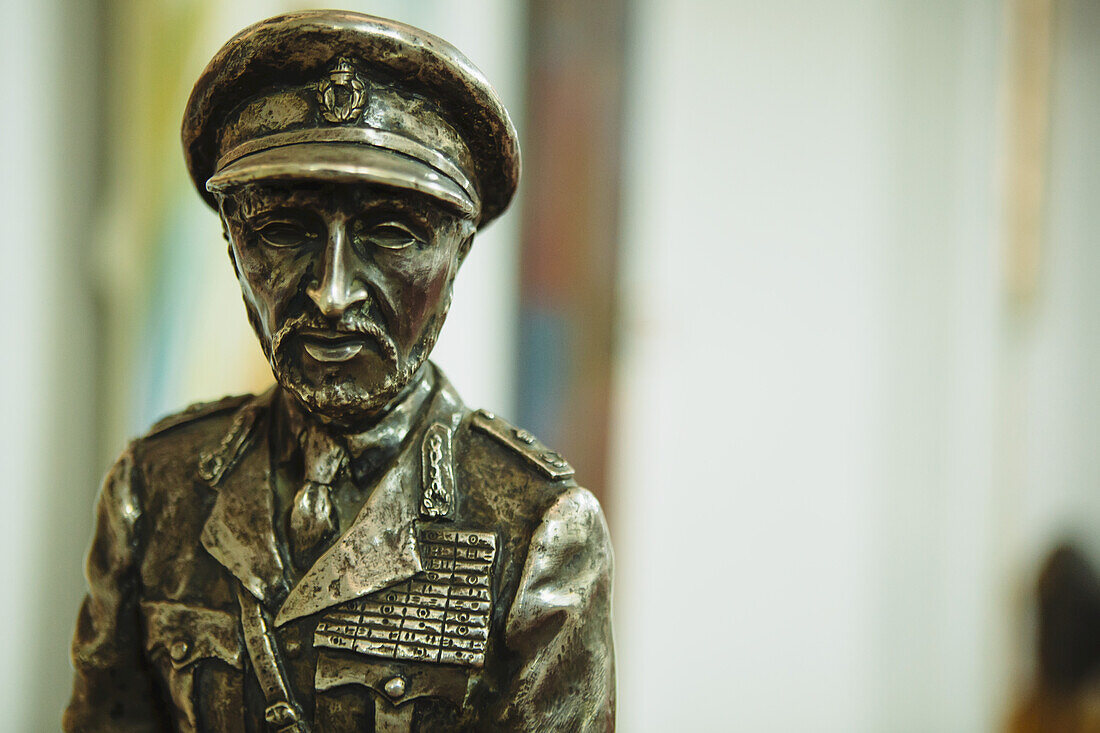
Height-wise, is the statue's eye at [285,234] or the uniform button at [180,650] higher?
the statue's eye at [285,234]

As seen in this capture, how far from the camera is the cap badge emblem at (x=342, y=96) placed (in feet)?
4.60

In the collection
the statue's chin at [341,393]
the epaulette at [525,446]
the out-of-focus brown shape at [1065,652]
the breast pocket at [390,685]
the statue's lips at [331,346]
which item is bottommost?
the out-of-focus brown shape at [1065,652]

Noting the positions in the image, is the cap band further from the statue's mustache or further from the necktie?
the necktie

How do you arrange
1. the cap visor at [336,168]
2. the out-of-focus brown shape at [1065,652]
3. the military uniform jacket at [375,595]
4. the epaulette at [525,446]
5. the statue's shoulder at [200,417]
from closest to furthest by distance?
the cap visor at [336,168]
the military uniform jacket at [375,595]
the epaulette at [525,446]
the statue's shoulder at [200,417]
the out-of-focus brown shape at [1065,652]

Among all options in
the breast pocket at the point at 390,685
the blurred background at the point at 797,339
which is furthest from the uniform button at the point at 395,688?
the blurred background at the point at 797,339

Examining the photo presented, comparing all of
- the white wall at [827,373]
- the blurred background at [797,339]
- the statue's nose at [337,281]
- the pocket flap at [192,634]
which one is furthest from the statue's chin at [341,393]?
the white wall at [827,373]

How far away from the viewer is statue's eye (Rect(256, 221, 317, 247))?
1.43 m

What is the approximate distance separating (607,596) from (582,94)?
8.10 ft

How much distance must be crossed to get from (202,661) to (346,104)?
32.6 inches

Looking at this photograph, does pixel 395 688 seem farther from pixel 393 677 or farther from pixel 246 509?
pixel 246 509

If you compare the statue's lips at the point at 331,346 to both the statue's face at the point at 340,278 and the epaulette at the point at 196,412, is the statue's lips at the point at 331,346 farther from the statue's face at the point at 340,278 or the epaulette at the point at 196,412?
the epaulette at the point at 196,412

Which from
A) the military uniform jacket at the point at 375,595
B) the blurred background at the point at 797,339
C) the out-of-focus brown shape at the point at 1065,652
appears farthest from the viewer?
the out-of-focus brown shape at the point at 1065,652

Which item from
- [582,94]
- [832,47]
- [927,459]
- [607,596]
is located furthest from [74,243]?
[927,459]

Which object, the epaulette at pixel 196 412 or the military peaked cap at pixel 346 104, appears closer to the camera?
the military peaked cap at pixel 346 104
